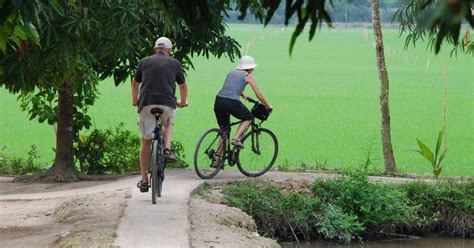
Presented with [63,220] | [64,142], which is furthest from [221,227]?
[64,142]

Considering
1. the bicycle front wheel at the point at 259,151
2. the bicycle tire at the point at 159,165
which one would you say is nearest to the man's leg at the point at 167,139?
the bicycle tire at the point at 159,165

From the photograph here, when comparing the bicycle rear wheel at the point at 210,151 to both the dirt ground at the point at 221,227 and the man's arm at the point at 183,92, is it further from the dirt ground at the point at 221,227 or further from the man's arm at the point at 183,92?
the man's arm at the point at 183,92

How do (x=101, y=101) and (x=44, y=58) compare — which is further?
(x=101, y=101)

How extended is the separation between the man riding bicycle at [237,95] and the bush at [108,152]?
248 cm

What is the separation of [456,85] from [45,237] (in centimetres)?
2815

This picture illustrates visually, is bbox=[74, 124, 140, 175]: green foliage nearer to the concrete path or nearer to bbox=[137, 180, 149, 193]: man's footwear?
the concrete path

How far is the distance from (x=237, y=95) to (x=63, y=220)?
3599mm

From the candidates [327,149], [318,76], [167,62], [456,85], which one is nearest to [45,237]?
[167,62]

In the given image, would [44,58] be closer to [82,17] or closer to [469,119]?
[82,17]

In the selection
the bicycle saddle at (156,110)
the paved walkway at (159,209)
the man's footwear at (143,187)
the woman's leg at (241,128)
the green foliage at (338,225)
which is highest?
the bicycle saddle at (156,110)

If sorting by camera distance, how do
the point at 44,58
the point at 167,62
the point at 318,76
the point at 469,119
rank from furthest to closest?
the point at 318,76
the point at 469,119
the point at 44,58
the point at 167,62

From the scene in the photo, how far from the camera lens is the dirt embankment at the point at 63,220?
9203 mm

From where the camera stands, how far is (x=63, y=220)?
425 inches

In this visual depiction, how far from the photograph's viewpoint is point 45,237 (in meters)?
9.66
